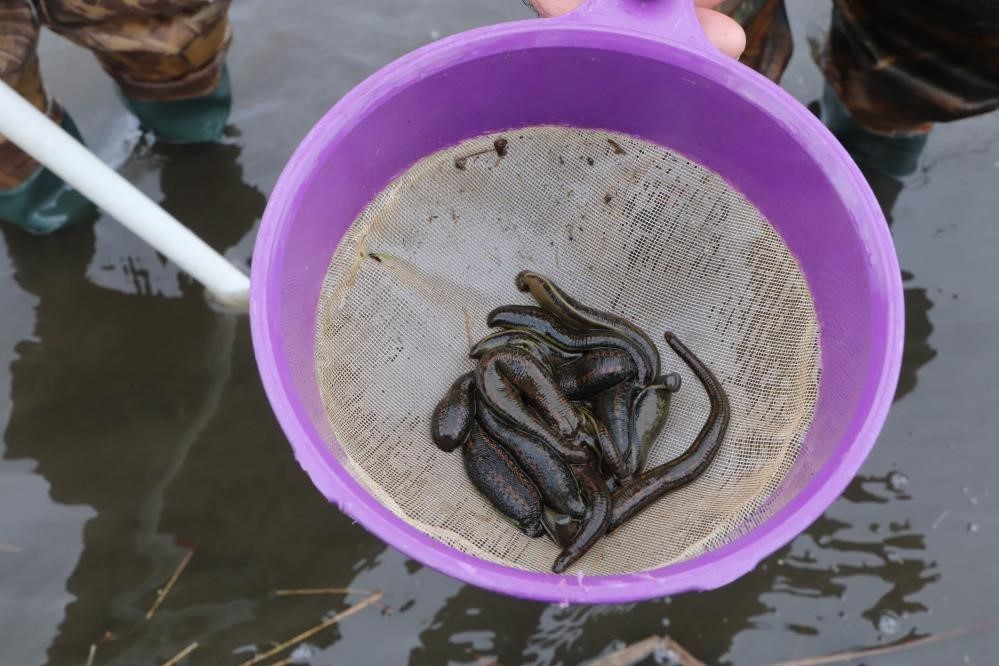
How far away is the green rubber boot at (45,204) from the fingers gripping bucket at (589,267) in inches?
75.0

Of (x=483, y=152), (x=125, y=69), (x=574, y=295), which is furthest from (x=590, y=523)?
(x=125, y=69)

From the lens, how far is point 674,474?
2.26 metres

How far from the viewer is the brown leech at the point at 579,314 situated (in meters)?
2.51

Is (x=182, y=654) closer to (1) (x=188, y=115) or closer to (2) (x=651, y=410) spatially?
(2) (x=651, y=410)

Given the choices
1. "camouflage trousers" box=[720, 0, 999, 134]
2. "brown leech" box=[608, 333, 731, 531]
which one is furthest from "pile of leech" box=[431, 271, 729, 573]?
"camouflage trousers" box=[720, 0, 999, 134]

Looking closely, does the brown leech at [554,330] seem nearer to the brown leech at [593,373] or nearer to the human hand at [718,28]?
the brown leech at [593,373]

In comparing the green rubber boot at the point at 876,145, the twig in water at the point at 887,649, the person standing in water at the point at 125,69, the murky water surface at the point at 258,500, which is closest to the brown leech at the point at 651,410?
the murky water surface at the point at 258,500

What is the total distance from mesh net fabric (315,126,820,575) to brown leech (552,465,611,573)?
0.04 meters

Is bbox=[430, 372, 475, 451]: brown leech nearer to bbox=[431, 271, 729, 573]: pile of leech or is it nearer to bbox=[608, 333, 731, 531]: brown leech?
bbox=[431, 271, 729, 573]: pile of leech

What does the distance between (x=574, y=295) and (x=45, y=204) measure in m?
2.47

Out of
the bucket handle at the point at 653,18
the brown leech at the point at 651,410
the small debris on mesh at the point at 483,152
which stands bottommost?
the brown leech at the point at 651,410

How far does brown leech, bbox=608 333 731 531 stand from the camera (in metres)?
2.26

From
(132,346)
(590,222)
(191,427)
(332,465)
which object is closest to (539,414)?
(590,222)

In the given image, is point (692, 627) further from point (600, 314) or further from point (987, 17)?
point (987, 17)
